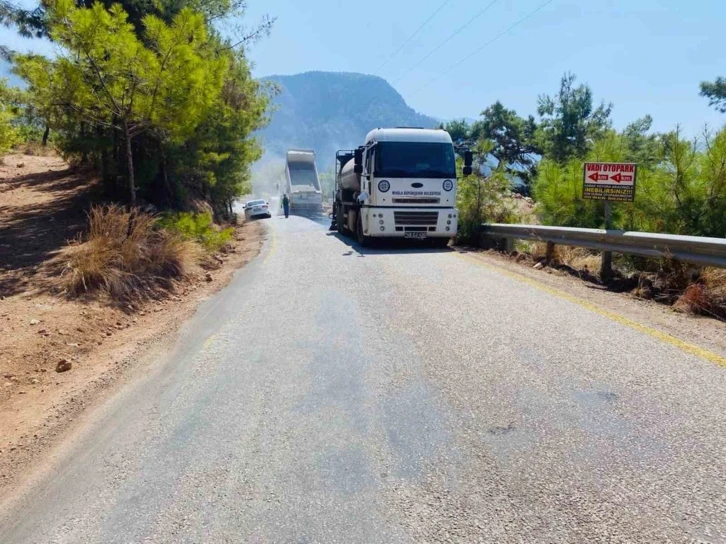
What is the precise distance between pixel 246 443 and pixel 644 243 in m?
6.94

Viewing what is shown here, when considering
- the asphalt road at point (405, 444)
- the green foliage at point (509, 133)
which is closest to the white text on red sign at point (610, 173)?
the asphalt road at point (405, 444)

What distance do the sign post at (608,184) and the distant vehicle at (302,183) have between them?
36320mm

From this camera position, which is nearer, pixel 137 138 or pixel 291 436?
pixel 291 436

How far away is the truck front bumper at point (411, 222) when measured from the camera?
14828 millimetres

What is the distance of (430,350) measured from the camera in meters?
5.35

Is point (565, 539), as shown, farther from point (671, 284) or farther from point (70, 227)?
point (70, 227)

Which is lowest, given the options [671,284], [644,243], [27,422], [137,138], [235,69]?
[27,422]

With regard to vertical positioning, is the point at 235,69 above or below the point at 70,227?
above

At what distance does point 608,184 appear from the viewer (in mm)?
9047

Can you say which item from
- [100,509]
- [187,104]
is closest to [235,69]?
[187,104]

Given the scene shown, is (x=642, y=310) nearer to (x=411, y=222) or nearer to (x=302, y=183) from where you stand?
(x=411, y=222)

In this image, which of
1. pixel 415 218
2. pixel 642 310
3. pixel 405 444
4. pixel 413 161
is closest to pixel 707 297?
pixel 642 310

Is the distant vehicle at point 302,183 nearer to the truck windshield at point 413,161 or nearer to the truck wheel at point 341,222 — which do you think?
the truck wheel at point 341,222

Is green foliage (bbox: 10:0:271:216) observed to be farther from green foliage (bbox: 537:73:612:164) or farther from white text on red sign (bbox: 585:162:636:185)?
green foliage (bbox: 537:73:612:164)
